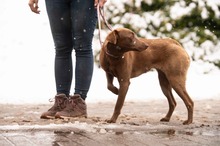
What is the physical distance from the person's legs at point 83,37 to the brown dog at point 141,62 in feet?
0.68

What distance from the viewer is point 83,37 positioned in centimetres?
478

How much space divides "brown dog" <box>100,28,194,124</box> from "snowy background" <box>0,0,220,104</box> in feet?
7.48

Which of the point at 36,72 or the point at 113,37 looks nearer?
the point at 113,37

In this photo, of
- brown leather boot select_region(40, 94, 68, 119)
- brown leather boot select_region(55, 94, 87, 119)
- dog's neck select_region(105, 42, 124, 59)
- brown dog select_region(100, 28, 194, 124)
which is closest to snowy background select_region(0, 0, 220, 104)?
brown leather boot select_region(40, 94, 68, 119)

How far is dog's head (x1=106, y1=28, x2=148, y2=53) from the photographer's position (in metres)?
4.54

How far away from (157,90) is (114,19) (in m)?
2.59

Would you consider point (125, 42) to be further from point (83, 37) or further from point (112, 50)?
point (83, 37)

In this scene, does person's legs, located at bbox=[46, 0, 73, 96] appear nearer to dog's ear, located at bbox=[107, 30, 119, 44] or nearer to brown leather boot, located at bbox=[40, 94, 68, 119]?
brown leather boot, located at bbox=[40, 94, 68, 119]

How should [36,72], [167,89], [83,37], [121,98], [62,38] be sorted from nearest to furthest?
[121,98] → [83,37] → [62,38] → [167,89] → [36,72]

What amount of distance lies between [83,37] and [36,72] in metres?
4.81

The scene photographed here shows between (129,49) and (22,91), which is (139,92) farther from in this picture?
(129,49)

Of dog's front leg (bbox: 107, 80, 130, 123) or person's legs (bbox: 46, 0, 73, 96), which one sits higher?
person's legs (bbox: 46, 0, 73, 96)

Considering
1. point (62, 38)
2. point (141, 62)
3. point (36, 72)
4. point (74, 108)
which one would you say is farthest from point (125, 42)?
point (36, 72)

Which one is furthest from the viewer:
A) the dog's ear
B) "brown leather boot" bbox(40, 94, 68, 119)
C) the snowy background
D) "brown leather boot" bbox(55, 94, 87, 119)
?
the snowy background
